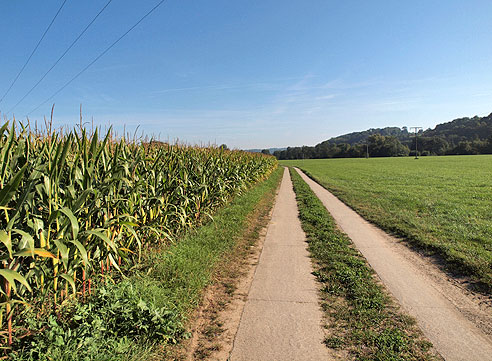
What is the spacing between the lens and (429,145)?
106m

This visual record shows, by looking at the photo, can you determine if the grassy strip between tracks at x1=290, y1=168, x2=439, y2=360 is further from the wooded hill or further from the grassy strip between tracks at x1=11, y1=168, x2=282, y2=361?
the wooded hill

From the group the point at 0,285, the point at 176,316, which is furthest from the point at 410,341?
the point at 0,285

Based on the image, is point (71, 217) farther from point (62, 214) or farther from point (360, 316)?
point (360, 316)

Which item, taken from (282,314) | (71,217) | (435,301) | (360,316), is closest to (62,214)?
(71,217)

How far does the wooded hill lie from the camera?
96.3m

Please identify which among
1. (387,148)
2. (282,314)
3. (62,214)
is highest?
(387,148)

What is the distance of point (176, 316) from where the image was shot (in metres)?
2.80

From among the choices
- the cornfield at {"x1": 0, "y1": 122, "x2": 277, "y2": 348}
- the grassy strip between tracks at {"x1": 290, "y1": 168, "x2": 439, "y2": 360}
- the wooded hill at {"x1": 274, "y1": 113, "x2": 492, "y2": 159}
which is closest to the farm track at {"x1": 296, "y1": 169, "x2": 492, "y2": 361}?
the grassy strip between tracks at {"x1": 290, "y1": 168, "x2": 439, "y2": 360}

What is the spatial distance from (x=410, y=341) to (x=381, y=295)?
907mm

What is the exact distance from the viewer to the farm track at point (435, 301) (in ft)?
8.58

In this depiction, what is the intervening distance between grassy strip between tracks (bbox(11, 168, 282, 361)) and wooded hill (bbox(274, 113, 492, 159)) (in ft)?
364

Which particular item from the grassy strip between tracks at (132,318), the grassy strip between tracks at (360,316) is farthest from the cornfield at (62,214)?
the grassy strip between tracks at (360,316)

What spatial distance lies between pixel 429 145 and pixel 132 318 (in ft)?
414

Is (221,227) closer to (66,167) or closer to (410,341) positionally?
(66,167)
